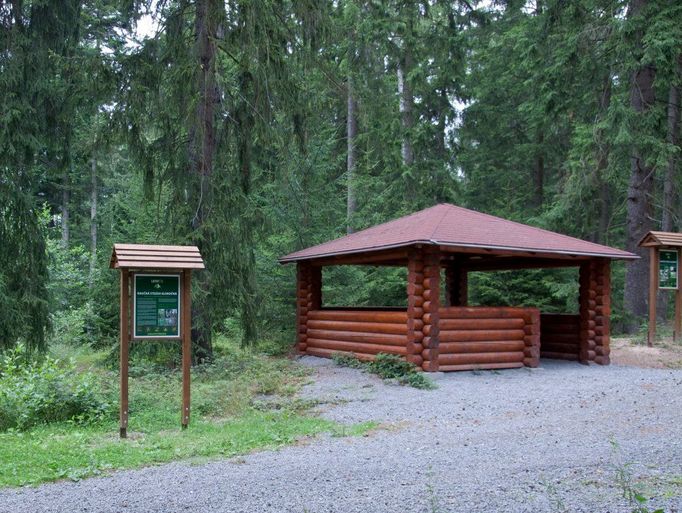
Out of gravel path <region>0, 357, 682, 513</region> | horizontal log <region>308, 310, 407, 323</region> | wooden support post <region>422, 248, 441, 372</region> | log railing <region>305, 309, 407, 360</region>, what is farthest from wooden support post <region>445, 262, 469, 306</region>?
gravel path <region>0, 357, 682, 513</region>

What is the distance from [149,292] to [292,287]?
9.35 meters

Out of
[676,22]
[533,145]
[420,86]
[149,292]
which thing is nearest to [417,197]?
[420,86]

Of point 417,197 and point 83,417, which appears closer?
point 83,417

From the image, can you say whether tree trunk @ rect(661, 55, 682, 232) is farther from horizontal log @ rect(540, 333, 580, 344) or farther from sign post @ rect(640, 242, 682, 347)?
horizontal log @ rect(540, 333, 580, 344)

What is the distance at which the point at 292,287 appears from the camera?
16.5 metres

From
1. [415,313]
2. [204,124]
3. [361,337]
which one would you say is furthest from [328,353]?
[204,124]

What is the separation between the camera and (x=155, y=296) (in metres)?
7.17

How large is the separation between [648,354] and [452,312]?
4.96 metres

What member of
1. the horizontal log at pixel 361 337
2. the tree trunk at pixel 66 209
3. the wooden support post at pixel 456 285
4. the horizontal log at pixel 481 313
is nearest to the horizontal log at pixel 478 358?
the horizontal log at pixel 481 313

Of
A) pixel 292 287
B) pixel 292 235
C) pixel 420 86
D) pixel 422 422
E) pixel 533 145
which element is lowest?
pixel 422 422

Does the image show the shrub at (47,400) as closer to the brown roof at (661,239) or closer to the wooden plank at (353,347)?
the wooden plank at (353,347)

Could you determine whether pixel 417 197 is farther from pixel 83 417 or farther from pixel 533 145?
pixel 83 417

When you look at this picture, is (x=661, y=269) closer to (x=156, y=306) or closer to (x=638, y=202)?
(x=638, y=202)

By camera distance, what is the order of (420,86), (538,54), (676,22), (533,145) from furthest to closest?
(533,145)
(420,86)
(538,54)
(676,22)
